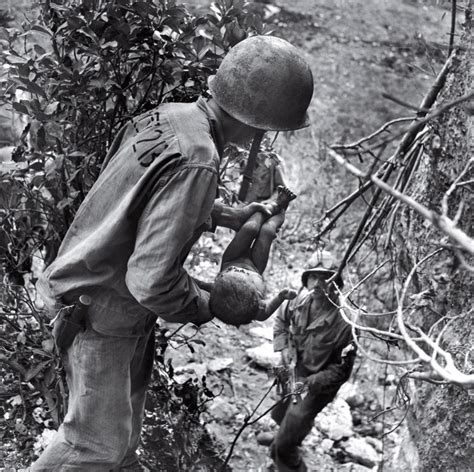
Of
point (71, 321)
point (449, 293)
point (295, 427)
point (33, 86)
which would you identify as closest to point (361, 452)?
point (295, 427)

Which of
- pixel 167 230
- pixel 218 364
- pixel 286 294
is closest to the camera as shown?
pixel 167 230

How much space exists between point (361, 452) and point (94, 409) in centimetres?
332

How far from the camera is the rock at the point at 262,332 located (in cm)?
747

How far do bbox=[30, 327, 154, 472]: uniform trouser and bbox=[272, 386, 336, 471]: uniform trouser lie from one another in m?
2.44

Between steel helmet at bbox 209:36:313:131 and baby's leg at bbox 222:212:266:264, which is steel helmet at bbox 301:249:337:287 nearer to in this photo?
baby's leg at bbox 222:212:266:264

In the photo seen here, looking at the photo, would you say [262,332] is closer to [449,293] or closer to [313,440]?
[313,440]

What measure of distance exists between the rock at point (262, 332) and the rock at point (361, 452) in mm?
1499

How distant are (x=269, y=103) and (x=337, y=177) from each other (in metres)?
6.92

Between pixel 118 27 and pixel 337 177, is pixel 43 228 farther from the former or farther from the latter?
pixel 337 177

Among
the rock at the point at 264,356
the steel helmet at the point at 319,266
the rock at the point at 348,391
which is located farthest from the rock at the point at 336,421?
the steel helmet at the point at 319,266

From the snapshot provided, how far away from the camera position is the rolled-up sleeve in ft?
9.41

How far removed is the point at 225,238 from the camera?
8.80 meters

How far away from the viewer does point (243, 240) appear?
338 centimetres

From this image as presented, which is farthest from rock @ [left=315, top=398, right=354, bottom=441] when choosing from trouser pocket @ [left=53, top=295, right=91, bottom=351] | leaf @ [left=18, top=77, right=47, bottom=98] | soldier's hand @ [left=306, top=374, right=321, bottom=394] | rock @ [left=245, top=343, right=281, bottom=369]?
leaf @ [left=18, top=77, right=47, bottom=98]
